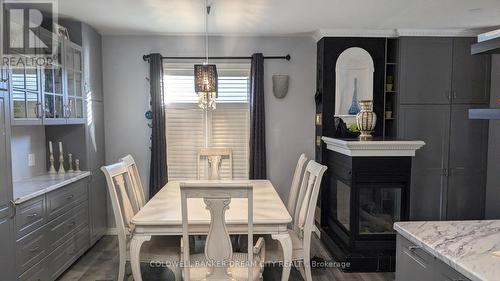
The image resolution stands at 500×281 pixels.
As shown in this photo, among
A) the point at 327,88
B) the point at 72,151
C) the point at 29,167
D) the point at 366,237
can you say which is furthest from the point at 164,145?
the point at 366,237

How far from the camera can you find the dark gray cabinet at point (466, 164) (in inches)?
158

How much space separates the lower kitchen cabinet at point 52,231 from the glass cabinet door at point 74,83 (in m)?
0.70

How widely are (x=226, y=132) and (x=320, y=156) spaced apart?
3.98 feet

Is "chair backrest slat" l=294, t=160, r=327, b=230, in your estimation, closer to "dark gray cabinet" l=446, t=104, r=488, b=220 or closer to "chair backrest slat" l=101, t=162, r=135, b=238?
"chair backrest slat" l=101, t=162, r=135, b=238

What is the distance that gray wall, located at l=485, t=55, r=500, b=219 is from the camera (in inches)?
154

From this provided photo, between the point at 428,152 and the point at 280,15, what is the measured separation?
7.85 ft

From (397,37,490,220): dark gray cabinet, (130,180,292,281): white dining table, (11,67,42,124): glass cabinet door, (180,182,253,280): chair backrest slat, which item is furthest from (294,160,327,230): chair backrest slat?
(11,67,42,124): glass cabinet door

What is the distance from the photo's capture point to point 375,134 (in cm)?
409

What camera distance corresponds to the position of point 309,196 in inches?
103

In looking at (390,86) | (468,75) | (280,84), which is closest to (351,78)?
(390,86)

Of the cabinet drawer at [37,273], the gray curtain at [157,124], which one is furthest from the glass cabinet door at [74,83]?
the cabinet drawer at [37,273]

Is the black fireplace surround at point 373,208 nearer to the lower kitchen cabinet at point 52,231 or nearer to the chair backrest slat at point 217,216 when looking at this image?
the chair backrest slat at point 217,216

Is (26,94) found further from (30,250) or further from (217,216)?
(217,216)

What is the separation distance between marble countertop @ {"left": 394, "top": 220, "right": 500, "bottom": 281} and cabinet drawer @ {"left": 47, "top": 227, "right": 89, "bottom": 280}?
2.77 metres
